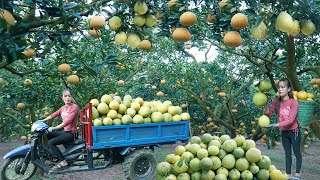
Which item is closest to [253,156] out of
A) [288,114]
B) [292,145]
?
[288,114]

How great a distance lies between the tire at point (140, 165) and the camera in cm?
678

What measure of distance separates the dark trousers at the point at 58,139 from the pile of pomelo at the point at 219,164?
12.3 feet

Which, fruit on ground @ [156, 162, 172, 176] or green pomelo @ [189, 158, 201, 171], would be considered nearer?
green pomelo @ [189, 158, 201, 171]

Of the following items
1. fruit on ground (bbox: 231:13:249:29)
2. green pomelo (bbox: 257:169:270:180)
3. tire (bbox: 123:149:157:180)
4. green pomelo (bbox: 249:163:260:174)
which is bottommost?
tire (bbox: 123:149:157:180)

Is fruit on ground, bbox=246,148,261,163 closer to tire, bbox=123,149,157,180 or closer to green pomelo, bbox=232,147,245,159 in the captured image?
green pomelo, bbox=232,147,245,159

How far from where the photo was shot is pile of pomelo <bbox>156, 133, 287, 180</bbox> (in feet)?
9.40

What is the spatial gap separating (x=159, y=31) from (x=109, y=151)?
140 inches

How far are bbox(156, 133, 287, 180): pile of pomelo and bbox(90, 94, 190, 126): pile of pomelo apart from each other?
11.7 ft

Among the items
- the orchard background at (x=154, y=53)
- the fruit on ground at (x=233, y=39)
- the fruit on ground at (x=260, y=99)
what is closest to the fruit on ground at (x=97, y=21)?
the orchard background at (x=154, y=53)

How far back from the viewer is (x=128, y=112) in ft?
22.4

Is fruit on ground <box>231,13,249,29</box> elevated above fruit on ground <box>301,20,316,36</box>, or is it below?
above

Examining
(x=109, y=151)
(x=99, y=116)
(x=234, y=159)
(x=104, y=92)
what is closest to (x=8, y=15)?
(x=234, y=159)

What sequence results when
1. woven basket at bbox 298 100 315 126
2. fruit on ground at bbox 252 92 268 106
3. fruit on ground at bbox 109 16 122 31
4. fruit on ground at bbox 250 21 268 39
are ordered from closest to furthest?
fruit on ground at bbox 250 21 268 39 → fruit on ground at bbox 109 16 122 31 → fruit on ground at bbox 252 92 268 106 → woven basket at bbox 298 100 315 126

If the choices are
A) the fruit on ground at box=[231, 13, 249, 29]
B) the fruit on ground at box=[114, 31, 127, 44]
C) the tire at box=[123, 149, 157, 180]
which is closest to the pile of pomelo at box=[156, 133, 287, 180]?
the fruit on ground at box=[231, 13, 249, 29]
